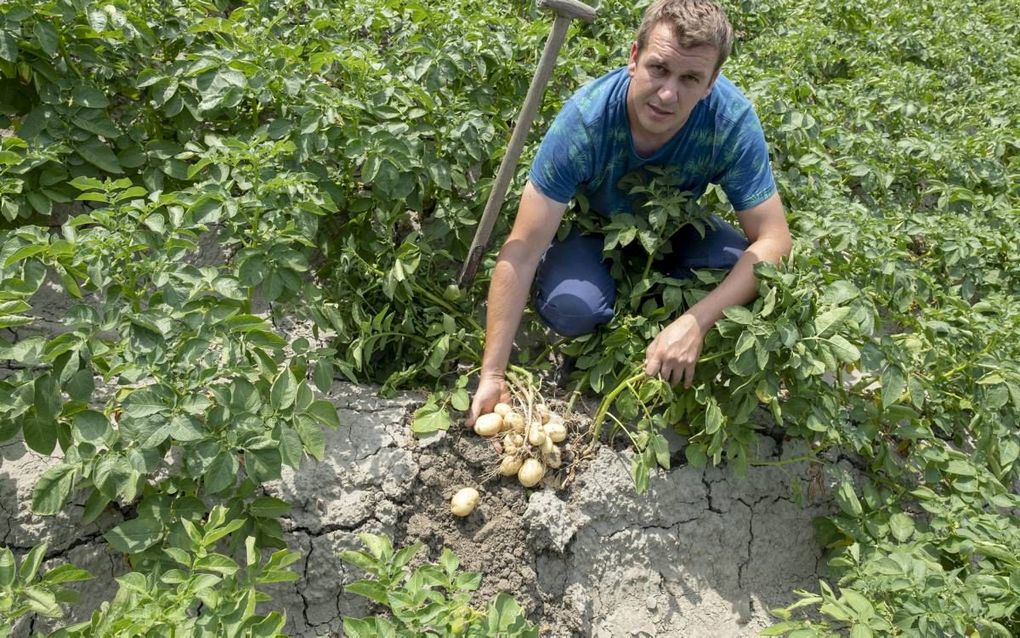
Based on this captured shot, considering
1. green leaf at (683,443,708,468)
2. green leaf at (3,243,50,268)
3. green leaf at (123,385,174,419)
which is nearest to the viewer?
green leaf at (123,385,174,419)

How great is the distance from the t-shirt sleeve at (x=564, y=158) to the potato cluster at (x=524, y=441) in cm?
67

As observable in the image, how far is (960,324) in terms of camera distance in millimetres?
2559

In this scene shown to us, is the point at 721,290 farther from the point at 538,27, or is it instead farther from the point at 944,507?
the point at 538,27

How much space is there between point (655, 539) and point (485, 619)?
68cm

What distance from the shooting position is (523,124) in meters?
2.46

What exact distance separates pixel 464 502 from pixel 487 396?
33cm

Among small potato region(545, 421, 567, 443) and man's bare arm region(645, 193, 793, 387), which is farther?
small potato region(545, 421, 567, 443)

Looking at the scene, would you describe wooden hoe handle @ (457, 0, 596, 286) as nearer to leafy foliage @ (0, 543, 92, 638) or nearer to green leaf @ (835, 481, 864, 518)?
green leaf @ (835, 481, 864, 518)

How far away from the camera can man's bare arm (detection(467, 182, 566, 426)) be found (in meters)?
2.44

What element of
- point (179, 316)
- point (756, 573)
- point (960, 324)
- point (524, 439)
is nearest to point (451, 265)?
point (524, 439)

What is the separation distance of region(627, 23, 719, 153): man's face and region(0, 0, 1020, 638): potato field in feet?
0.80

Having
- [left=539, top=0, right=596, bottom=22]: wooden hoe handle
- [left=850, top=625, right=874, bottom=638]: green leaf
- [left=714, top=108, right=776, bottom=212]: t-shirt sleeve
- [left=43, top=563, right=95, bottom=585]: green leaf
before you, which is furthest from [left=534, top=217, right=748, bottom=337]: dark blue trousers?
[left=43, top=563, right=95, bottom=585]: green leaf

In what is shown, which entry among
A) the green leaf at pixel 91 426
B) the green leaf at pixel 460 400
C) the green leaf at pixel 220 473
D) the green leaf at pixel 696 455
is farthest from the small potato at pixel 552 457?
the green leaf at pixel 91 426

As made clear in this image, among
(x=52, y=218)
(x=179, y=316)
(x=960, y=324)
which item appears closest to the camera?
(x=179, y=316)
